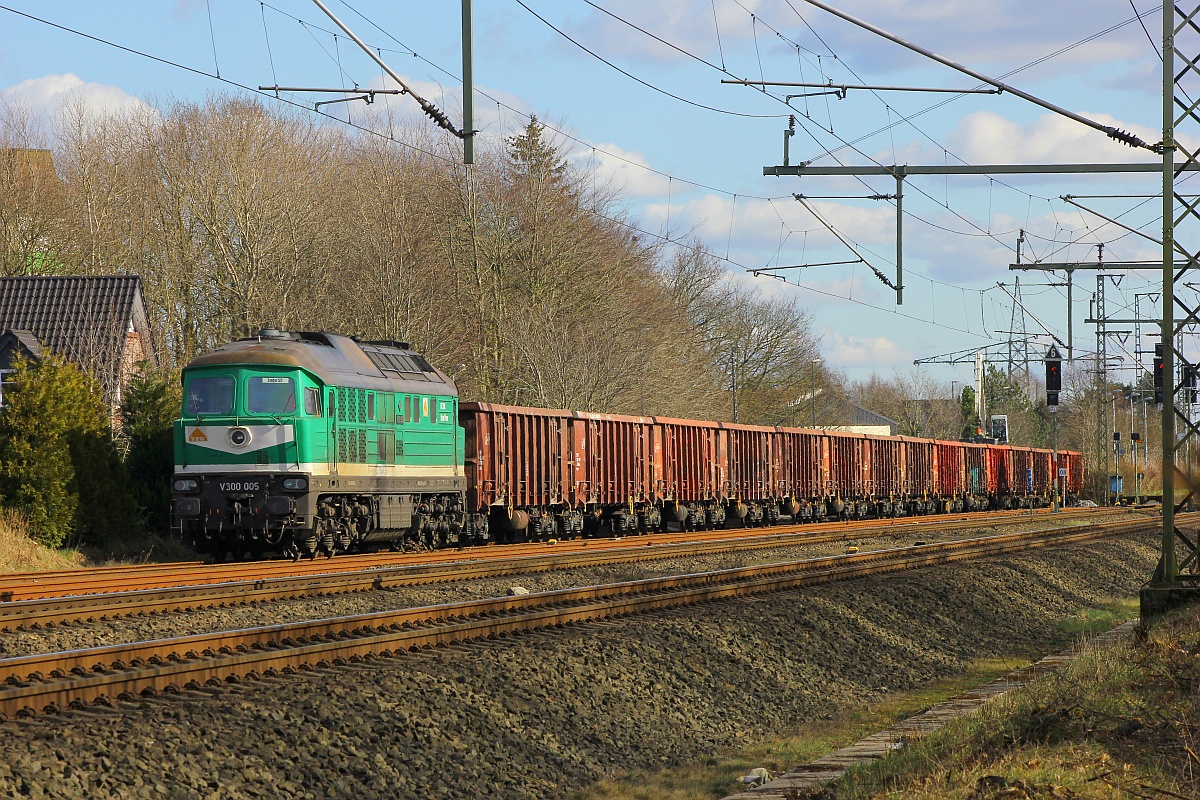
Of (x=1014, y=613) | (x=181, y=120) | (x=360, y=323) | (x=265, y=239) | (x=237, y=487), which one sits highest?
(x=181, y=120)

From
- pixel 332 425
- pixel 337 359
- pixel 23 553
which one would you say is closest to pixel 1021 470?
pixel 337 359

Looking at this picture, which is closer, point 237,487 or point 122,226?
point 237,487

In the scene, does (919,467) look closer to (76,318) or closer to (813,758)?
(76,318)

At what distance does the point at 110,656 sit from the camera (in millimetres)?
10180

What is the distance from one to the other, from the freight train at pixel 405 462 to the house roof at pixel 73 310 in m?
12.2

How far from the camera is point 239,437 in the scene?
2072 cm

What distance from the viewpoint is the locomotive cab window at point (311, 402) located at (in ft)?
68.0

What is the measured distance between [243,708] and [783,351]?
60014mm

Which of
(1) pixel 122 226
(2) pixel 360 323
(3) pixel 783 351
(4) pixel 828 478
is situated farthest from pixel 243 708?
(3) pixel 783 351

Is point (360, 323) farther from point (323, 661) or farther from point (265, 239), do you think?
point (323, 661)

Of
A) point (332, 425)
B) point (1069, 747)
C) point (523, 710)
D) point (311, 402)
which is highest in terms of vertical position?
point (311, 402)

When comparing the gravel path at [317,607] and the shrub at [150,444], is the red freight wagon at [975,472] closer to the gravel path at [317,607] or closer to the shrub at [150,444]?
the gravel path at [317,607]

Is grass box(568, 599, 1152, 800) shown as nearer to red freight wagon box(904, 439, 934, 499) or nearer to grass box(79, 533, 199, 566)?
grass box(79, 533, 199, 566)

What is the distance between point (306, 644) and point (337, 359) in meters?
10.8
